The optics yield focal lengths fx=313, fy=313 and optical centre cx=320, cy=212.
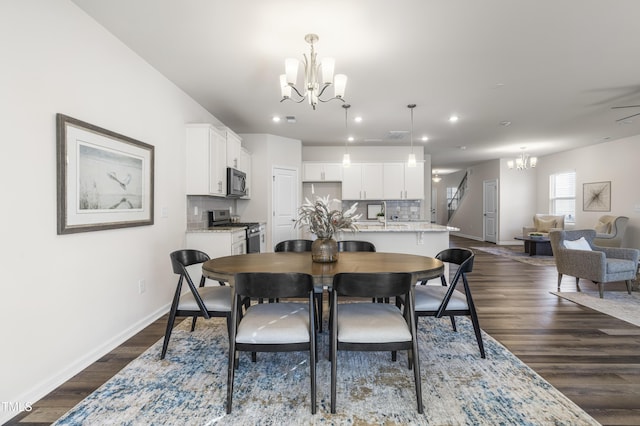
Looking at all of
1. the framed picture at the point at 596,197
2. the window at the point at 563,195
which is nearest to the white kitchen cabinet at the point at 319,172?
the framed picture at the point at 596,197

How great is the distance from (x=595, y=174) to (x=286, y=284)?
8.55m

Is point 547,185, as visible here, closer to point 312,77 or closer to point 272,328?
point 312,77

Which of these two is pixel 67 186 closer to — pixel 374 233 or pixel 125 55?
pixel 125 55

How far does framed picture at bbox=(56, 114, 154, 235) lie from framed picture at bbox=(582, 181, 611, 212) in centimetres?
880

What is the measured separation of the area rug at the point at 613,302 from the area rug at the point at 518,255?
2295 mm

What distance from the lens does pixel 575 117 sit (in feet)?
16.3

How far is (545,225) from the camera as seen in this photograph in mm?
7875

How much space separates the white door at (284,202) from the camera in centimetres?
600

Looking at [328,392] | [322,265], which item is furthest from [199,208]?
[328,392]

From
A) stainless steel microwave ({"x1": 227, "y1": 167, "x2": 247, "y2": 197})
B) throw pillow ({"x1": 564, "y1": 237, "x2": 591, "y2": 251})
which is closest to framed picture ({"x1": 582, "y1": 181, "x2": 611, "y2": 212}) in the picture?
throw pillow ({"x1": 564, "y1": 237, "x2": 591, "y2": 251})

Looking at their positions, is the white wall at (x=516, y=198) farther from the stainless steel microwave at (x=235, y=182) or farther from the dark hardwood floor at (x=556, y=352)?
the stainless steel microwave at (x=235, y=182)

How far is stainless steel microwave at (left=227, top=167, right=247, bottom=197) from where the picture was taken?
176 inches

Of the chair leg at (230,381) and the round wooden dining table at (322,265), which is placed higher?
the round wooden dining table at (322,265)

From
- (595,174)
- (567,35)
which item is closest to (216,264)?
(567,35)
